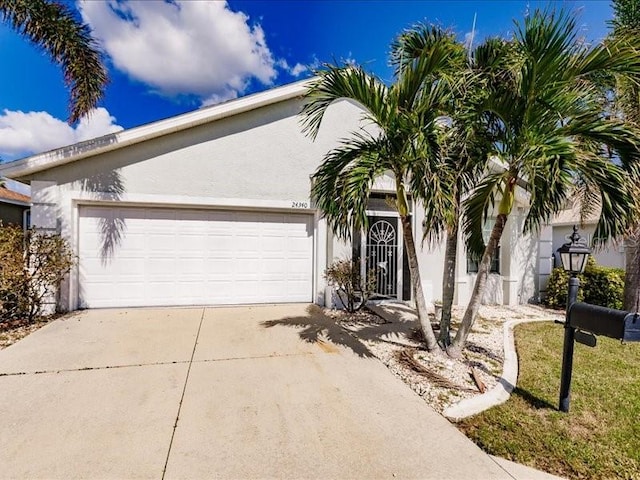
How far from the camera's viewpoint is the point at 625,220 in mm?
3963

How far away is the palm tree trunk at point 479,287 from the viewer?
4691mm

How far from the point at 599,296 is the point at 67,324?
43.9 ft

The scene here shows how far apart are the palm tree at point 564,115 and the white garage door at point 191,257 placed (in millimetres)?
5685

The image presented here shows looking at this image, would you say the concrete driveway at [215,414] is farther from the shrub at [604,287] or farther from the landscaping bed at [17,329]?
the shrub at [604,287]

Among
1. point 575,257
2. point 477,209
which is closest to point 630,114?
point 477,209

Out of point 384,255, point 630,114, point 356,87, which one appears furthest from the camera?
point 384,255

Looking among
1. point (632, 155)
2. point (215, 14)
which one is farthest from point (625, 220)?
point (215, 14)

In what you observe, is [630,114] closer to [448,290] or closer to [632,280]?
[632,280]

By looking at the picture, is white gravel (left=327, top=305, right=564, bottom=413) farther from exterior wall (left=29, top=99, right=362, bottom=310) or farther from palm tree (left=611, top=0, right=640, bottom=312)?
exterior wall (left=29, top=99, right=362, bottom=310)

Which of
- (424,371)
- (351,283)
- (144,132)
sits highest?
(144,132)

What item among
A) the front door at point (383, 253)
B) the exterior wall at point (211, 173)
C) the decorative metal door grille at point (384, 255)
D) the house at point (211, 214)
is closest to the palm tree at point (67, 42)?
the house at point (211, 214)

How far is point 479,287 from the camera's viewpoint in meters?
4.83

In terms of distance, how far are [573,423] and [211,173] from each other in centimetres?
810

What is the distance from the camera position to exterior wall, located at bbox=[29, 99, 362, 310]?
24.2ft
